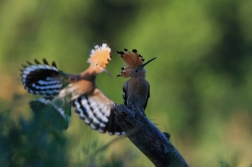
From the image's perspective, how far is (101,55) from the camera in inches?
173

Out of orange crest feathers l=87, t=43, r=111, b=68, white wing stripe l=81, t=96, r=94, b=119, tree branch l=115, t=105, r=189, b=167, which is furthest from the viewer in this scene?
white wing stripe l=81, t=96, r=94, b=119

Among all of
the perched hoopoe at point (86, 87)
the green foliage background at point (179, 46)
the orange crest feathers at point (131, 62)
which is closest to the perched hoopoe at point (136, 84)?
the orange crest feathers at point (131, 62)

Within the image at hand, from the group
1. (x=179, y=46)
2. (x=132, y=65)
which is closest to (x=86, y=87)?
(x=132, y=65)

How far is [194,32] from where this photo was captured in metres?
9.64

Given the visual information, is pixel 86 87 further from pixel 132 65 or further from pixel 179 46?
pixel 179 46

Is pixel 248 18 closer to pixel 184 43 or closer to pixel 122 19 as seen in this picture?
pixel 184 43

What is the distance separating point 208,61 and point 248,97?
89 cm

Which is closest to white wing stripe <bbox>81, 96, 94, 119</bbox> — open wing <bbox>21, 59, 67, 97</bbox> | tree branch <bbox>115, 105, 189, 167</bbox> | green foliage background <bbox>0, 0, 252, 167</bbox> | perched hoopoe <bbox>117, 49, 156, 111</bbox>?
open wing <bbox>21, 59, 67, 97</bbox>

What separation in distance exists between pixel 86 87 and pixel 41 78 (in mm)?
400

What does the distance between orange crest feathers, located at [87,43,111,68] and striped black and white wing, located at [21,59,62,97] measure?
35cm

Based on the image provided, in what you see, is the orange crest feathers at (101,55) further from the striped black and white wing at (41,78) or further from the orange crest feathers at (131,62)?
the orange crest feathers at (131,62)

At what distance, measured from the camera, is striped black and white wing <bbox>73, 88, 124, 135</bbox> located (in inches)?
174

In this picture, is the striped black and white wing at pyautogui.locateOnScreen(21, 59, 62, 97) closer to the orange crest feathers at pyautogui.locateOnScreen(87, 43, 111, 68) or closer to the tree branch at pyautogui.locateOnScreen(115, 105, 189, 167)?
the orange crest feathers at pyautogui.locateOnScreen(87, 43, 111, 68)

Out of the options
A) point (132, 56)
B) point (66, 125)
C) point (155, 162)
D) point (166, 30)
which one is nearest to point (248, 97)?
point (166, 30)
